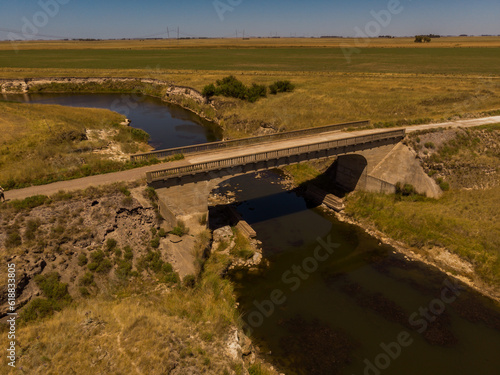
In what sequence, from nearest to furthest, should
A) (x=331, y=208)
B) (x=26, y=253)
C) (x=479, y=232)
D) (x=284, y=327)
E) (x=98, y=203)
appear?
(x=26, y=253), (x=284, y=327), (x=98, y=203), (x=479, y=232), (x=331, y=208)

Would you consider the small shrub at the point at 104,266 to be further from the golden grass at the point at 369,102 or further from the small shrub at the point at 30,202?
the golden grass at the point at 369,102

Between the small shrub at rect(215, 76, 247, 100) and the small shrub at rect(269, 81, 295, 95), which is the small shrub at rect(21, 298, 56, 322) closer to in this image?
the small shrub at rect(215, 76, 247, 100)

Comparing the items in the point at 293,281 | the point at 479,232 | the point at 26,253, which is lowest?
the point at 293,281

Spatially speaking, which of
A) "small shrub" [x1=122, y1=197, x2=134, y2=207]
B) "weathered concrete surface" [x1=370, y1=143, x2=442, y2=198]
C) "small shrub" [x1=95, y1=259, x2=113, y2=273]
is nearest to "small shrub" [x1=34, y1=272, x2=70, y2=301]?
"small shrub" [x1=95, y1=259, x2=113, y2=273]

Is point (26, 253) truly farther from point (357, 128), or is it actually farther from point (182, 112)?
point (182, 112)

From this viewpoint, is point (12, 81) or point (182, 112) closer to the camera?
point (182, 112)

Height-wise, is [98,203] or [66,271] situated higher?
[98,203]

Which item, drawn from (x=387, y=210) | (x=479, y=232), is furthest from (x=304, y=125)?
(x=479, y=232)
